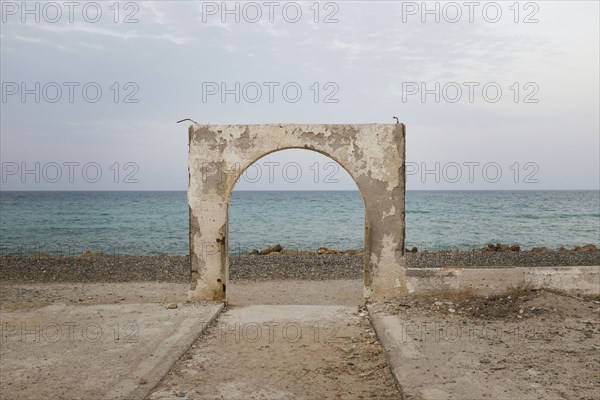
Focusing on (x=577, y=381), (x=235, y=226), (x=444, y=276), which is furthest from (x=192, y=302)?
(x=235, y=226)

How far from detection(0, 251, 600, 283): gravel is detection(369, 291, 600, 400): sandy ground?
14.7ft

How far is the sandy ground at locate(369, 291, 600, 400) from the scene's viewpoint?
516 centimetres

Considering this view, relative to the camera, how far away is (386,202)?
852 cm

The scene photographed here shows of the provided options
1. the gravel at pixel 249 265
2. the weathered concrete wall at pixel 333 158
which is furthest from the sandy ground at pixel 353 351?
the gravel at pixel 249 265

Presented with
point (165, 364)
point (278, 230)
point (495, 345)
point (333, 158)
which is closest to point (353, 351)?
point (495, 345)

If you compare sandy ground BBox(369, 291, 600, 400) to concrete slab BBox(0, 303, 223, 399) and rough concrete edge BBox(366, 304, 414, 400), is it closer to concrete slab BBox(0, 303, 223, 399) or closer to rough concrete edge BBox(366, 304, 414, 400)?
rough concrete edge BBox(366, 304, 414, 400)

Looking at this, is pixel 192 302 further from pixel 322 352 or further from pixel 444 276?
pixel 444 276

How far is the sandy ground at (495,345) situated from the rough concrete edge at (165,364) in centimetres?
226

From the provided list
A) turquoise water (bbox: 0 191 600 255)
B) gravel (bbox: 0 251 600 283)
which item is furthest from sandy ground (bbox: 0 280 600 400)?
turquoise water (bbox: 0 191 600 255)

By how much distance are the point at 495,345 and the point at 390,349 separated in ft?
4.05

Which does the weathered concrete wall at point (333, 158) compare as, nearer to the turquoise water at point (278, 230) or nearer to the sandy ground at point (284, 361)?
the sandy ground at point (284, 361)

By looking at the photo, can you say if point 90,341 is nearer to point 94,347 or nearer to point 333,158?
point 94,347

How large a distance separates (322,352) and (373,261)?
89.1 inches

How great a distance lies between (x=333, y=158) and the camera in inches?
334
